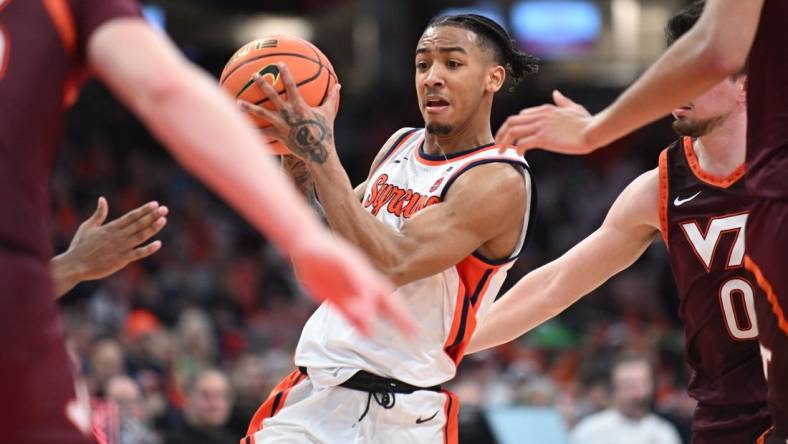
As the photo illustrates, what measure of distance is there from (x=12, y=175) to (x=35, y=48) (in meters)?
0.29

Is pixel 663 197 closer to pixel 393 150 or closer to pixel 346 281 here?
pixel 393 150

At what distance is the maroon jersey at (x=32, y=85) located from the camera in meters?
2.68

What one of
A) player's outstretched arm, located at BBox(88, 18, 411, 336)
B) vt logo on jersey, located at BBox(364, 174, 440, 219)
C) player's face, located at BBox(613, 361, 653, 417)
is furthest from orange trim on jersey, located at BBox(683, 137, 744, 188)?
player's face, located at BBox(613, 361, 653, 417)

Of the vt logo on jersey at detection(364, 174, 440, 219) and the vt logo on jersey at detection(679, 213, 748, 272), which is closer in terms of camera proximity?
the vt logo on jersey at detection(679, 213, 748, 272)

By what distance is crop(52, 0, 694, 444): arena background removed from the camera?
12547mm

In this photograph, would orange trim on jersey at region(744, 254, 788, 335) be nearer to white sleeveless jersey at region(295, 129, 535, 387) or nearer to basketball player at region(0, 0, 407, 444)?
basketball player at region(0, 0, 407, 444)

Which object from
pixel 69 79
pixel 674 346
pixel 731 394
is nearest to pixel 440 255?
pixel 731 394

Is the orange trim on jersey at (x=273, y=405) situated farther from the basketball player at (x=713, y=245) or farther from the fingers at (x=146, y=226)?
the basketball player at (x=713, y=245)

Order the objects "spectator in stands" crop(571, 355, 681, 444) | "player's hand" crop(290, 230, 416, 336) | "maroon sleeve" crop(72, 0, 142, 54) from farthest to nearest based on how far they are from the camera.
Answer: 1. "spectator in stands" crop(571, 355, 681, 444)
2. "maroon sleeve" crop(72, 0, 142, 54)
3. "player's hand" crop(290, 230, 416, 336)

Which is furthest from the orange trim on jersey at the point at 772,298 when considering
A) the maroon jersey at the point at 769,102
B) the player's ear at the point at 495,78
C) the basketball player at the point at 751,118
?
the player's ear at the point at 495,78

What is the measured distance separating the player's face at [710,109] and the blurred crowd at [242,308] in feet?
16.4

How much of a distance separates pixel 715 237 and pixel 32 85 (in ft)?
9.65

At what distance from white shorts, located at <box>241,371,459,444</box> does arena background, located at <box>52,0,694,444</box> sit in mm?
4604

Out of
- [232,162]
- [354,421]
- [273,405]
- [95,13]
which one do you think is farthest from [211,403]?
[232,162]
